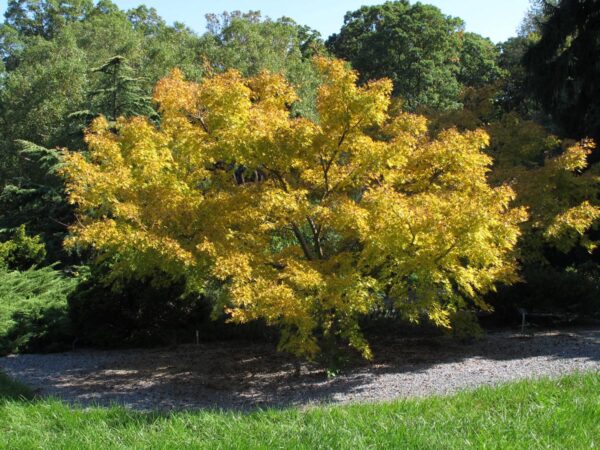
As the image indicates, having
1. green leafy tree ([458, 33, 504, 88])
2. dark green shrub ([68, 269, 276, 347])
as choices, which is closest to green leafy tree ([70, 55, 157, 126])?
dark green shrub ([68, 269, 276, 347])

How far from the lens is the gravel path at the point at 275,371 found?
6.09 metres

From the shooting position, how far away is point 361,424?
14.0 feet

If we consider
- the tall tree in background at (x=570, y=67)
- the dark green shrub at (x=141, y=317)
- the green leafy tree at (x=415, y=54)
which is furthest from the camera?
the green leafy tree at (x=415, y=54)

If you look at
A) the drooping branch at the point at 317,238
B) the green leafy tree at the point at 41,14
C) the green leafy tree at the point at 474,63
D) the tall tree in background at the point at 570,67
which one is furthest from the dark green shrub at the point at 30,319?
the green leafy tree at the point at 41,14

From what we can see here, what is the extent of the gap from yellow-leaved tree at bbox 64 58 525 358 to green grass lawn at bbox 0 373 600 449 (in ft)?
3.61

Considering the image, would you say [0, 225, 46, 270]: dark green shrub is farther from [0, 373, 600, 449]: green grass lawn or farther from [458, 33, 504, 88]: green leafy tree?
[458, 33, 504, 88]: green leafy tree

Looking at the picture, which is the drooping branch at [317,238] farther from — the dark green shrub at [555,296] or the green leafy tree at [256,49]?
the green leafy tree at [256,49]

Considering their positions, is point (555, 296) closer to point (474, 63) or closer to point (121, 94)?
point (121, 94)

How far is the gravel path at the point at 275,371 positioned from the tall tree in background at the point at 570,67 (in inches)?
197

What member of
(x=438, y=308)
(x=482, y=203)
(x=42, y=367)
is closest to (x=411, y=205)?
(x=482, y=203)

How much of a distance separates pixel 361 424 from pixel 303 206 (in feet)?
8.01

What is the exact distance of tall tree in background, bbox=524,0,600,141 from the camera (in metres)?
11.4

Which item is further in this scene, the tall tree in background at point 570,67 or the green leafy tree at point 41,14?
the green leafy tree at point 41,14

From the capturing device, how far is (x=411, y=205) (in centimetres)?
590
